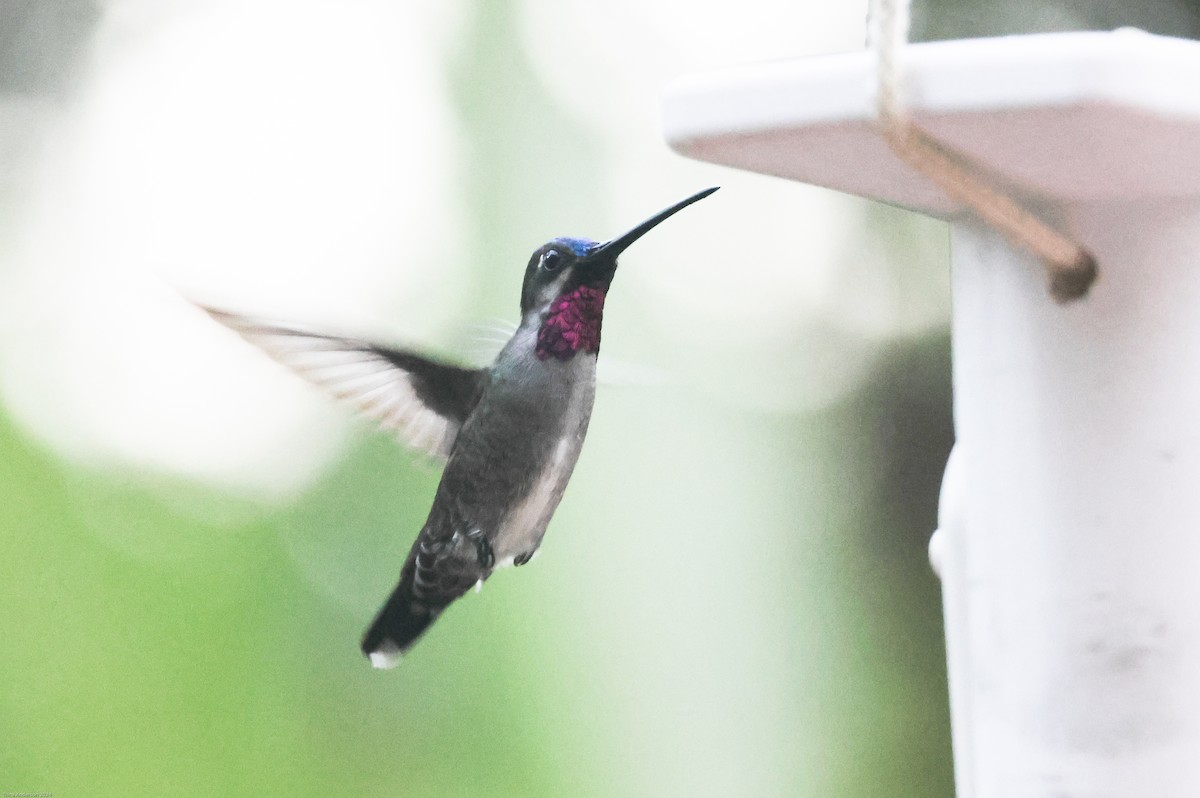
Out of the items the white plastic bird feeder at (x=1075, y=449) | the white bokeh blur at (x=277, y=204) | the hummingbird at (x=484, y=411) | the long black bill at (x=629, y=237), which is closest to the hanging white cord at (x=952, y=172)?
the white plastic bird feeder at (x=1075, y=449)

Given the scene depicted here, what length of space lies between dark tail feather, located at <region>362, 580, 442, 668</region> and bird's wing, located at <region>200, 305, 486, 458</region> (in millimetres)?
100

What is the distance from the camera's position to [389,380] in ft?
2.57

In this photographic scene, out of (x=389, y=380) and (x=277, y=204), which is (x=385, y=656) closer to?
(x=389, y=380)

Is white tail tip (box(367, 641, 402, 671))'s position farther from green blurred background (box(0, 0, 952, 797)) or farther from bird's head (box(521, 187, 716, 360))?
green blurred background (box(0, 0, 952, 797))

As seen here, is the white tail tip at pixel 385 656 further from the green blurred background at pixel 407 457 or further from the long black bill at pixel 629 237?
the green blurred background at pixel 407 457

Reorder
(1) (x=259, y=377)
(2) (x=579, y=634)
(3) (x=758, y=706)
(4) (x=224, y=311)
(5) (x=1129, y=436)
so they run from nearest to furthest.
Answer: (5) (x=1129, y=436), (4) (x=224, y=311), (1) (x=259, y=377), (2) (x=579, y=634), (3) (x=758, y=706)

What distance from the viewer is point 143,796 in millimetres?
1350

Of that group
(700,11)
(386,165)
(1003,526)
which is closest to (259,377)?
(386,165)

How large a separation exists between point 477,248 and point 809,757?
0.78 m

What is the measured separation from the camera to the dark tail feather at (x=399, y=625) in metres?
0.81

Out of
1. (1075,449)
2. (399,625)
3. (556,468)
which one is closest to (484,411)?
(556,468)

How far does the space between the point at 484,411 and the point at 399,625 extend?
6.4 inches

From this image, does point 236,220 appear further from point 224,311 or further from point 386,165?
point 224,311

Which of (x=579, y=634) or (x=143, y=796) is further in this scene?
(x=579, y=634)
